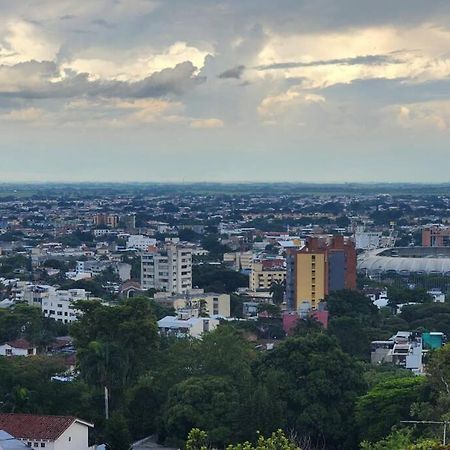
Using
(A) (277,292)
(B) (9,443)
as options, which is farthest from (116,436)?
(A) (277,292)

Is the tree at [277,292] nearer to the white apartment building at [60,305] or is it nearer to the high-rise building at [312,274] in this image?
the high-rise building at [312,274]

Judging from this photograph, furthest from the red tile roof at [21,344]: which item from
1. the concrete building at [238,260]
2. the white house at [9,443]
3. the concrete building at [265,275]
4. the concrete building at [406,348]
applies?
the concrete building at [238,260]

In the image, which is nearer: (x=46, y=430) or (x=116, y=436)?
(x=46, y=430)

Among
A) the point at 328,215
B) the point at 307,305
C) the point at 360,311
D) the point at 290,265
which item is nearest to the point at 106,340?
the point at 360,311

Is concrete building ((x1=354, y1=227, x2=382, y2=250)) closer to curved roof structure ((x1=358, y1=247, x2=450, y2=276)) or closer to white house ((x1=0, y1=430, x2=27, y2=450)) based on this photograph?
curved roof structure ((x1=358, y1=247, x2=450, y2=276))

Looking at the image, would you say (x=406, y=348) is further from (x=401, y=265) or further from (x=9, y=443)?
(x=401, y=265)

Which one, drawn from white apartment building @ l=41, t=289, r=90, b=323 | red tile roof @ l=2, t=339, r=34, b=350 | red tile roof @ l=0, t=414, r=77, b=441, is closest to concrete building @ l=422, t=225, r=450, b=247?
white apartment building @ l=41, t=289, r=90, b=323

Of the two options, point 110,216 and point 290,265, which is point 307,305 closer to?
point 290,265

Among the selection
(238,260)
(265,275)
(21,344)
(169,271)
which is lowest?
(238,260)
